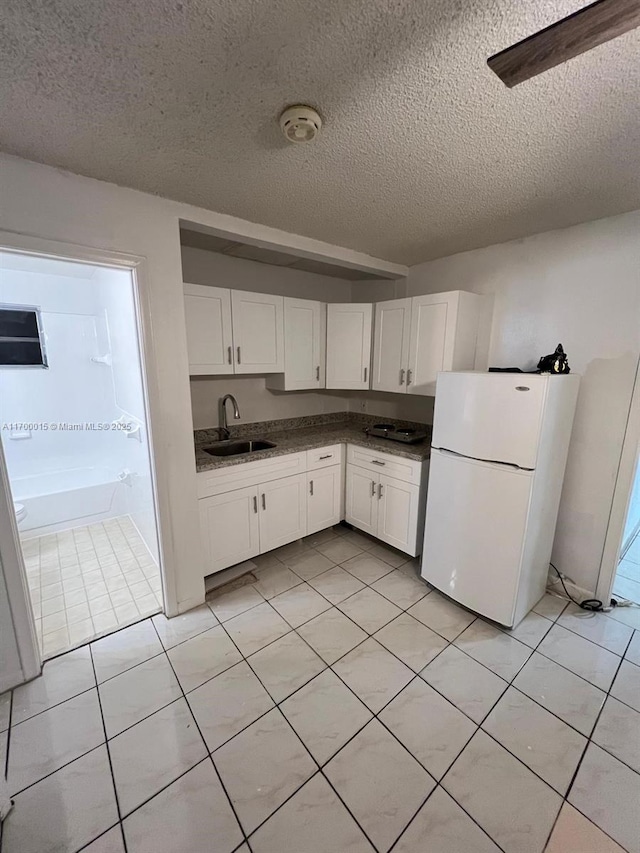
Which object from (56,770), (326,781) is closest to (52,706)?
(56,770)

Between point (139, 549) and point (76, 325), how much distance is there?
2.47m

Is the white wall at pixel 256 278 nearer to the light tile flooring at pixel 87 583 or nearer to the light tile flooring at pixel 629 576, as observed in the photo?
the light tile flooring at pixel 87 583

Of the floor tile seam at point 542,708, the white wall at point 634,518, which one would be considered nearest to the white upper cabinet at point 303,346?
the floor tile seam at point 542,708

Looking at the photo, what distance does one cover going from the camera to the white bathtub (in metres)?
3.06

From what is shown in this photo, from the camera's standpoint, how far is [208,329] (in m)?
2.36

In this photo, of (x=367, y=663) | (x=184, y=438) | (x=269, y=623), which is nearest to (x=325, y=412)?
(x=184, y=438)

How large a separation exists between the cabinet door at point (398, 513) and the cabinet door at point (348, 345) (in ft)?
3.11

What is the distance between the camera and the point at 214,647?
73.9 inches

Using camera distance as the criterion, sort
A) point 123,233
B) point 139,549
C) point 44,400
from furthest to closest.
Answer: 1. point 44,400
2. point 139,549
3. point 123,233

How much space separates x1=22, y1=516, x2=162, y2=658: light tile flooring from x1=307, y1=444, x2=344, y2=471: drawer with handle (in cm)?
142

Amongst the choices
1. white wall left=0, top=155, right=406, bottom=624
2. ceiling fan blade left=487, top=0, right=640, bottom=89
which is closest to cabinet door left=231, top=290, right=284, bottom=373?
white wall left=0, top=155, right=406, bottom=624

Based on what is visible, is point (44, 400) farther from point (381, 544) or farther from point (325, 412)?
point (381, 544)

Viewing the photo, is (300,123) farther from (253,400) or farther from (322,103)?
(253,400)

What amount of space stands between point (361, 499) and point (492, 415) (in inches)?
53.2
